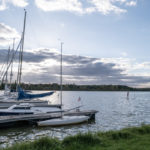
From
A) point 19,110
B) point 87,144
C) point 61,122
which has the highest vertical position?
point 87,144

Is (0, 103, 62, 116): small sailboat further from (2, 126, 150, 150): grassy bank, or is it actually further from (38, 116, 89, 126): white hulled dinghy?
(2, 126, 150, 150): grassy bank

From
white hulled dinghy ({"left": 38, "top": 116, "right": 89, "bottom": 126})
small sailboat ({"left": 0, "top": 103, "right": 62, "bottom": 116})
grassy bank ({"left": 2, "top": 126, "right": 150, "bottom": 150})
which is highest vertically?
grassy bank ({"left": 2, "top": 126, "right": 150, "bottom": 150})

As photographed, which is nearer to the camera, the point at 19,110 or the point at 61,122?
the point at 61,122

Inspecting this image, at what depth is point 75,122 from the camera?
68.6 feet

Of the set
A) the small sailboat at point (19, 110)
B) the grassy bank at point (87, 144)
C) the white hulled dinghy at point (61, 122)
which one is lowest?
the white hulled dinghy at point (61, 122)

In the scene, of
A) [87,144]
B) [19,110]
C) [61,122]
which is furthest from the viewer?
[19,110]

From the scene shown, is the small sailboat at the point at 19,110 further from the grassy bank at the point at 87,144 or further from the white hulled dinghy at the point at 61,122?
the grassy bank at the point at 87,144

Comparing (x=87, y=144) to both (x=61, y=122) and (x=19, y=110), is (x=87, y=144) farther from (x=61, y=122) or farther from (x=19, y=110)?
(x=19, y=110)

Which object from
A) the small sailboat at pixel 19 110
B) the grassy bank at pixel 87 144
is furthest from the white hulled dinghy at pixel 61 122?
the grassy bank at pixel 87 144

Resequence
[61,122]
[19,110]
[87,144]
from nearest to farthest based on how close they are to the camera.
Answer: [87,144] → [61,122] → [19,110]

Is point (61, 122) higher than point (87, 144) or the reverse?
the reverse

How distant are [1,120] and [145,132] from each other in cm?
1457

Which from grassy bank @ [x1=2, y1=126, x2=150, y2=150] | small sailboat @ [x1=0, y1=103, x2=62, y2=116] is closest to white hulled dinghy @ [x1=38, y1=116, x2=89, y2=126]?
small sailboat @ [x1=0, y1=103, x2=62, y2=116]

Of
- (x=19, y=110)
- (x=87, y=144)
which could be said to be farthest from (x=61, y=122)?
(x=87, y=144)
